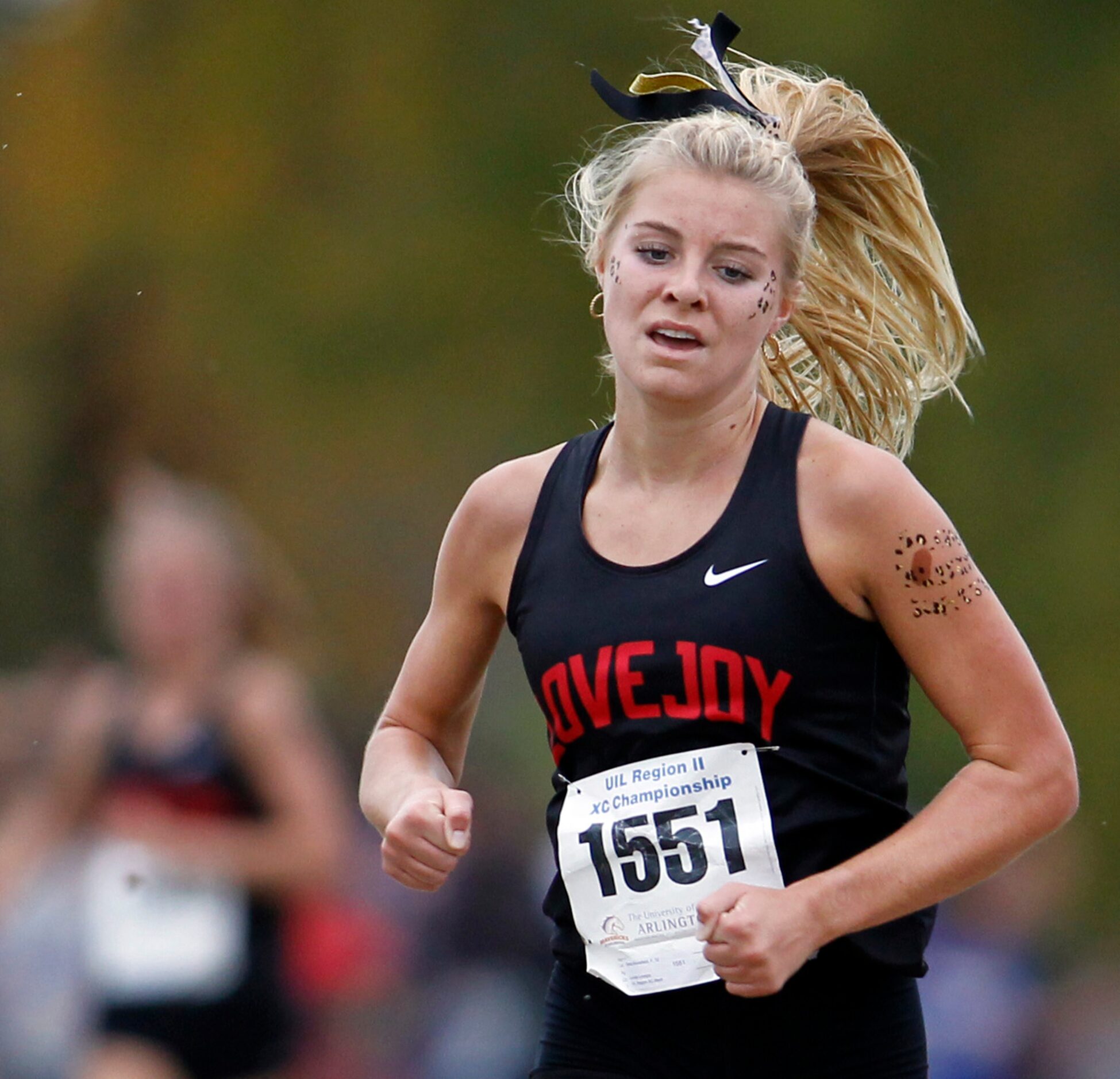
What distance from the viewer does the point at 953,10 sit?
802 centimetres

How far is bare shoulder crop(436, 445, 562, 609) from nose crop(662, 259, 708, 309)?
0.31 metres

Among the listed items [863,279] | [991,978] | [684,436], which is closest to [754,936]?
[684,436]

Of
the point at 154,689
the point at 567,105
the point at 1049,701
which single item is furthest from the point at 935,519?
the point at 567,105

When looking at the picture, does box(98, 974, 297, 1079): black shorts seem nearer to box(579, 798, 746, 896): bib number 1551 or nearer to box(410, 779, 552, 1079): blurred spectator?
box(410, 779, 552, 1079): blurred spectator

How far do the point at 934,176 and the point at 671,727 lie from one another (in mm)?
5948

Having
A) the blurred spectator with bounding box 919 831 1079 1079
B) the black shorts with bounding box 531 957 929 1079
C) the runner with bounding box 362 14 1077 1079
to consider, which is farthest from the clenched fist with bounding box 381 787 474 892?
the blurred spectator with bounding box 919 831 1079 1079

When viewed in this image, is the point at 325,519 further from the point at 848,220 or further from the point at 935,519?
the point at 935,519

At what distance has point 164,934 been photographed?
16.3 ft

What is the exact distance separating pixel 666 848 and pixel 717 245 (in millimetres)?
808

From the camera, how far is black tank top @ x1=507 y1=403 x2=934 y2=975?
8.25ft

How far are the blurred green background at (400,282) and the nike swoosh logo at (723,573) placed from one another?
5.30 metres

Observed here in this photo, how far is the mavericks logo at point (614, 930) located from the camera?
8.46 feet

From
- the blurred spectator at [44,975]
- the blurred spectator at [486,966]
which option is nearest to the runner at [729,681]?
the blurred spectator at [44,975]

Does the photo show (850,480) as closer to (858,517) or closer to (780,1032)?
(858,517)
